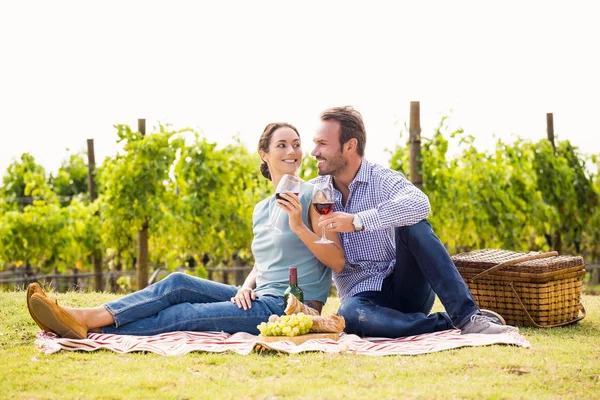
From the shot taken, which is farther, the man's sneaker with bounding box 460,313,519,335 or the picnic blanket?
the man's sneaker with bounding box 460,313,519,335

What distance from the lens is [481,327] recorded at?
14.3ft

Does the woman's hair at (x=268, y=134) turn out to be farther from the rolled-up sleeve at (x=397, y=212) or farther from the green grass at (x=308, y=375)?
the green grass at (x=308, y=375)

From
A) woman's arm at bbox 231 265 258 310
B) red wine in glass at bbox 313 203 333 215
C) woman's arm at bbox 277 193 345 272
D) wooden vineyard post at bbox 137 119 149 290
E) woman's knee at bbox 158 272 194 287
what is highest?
red wine in glass at bbox 313 203 333 215

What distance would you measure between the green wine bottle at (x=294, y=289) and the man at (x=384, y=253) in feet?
1.03

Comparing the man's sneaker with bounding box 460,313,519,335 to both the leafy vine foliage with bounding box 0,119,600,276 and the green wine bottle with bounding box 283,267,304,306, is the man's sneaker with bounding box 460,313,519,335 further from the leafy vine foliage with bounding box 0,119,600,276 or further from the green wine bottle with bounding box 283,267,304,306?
the leafy vine foliage with bounding box 0,119,600,276

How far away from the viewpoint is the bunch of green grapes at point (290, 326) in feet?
13.4

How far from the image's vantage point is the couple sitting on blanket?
4.29 meters

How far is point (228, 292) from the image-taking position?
4.62 meters

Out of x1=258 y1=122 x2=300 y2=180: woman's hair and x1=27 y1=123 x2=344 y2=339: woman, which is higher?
x1=258 y1=122 x2=300 y2=180: woman's hair

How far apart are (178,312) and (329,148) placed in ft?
4.29

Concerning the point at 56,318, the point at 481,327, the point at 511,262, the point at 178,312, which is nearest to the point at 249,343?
the point at 178,312

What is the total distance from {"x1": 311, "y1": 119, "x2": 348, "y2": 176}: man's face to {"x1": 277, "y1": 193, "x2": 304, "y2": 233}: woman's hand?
20.0 inches

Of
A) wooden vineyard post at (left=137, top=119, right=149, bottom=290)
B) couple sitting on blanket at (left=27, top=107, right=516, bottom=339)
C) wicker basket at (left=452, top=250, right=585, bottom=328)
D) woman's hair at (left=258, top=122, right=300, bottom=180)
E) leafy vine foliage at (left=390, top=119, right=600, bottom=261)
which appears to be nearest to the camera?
couple sitting on blanket at (left=27, top=107, right=516, bottom=339)

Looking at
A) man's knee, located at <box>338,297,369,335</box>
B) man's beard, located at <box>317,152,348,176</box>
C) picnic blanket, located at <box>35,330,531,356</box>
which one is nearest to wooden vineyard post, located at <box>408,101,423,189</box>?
man's beard, located at <box>317,152,348,176</box>
